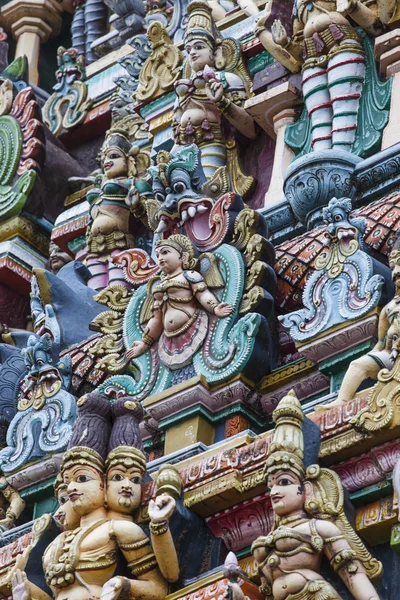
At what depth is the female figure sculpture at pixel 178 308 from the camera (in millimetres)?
16578

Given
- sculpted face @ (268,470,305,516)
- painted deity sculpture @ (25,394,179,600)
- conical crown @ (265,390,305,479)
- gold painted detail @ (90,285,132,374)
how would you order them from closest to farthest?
sculpted face @ (268,470,305,516), conical crown @ (265,390,305,479), painted deity sculpture @ (25,394,179,600), gold painted detail @ (90,285,132,374)

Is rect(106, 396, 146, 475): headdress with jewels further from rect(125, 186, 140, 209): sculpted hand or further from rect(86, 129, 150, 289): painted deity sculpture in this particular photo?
rect(86, 129, 150, 289): painted deity sculpture

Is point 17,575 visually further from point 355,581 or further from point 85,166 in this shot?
point 85,166

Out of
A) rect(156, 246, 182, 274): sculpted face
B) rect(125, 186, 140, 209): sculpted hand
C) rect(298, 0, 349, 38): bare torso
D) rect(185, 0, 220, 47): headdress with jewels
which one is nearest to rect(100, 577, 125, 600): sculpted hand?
rect(156, 246, 182, 274): sculpted face

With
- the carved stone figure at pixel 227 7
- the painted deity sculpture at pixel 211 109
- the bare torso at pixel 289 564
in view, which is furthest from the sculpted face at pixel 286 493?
the carved stone figure at pixel 227 7

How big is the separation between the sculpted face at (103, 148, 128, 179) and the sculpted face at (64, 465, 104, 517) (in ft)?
18.5

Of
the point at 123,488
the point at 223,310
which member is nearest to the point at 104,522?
the point at 123,488

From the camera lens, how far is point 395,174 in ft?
57.5

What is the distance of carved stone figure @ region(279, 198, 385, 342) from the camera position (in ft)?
51.3

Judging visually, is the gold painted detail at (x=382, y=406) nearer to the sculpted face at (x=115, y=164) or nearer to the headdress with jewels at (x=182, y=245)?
the headdress with jewels at (x=182, y=245)

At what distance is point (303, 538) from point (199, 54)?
7026mm

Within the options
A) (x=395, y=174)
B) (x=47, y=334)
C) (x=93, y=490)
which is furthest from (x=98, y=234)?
(x=93, y=490)

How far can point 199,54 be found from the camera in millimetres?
19672

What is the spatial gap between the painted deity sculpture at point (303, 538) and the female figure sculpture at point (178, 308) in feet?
7.91
